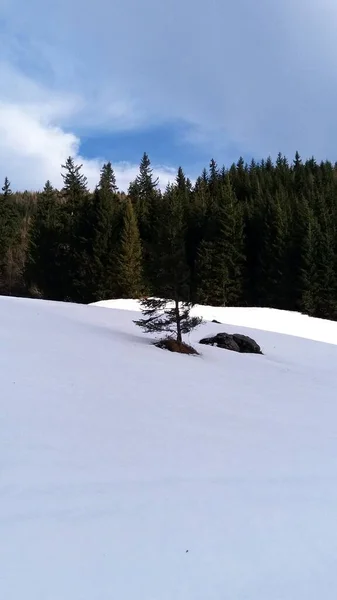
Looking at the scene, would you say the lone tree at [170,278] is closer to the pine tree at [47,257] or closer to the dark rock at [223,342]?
the dark rock at [223,342]

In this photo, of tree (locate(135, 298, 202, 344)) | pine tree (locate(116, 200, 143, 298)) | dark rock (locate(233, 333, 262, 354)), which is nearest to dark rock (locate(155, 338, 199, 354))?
tree (locate(135, 298, 202, 344))

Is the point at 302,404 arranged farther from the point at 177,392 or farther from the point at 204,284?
the point at 204,284

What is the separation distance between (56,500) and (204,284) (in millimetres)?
36765

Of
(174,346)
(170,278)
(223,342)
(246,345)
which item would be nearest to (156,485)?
(174,346)

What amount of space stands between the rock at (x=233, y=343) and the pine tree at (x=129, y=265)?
21.1 m

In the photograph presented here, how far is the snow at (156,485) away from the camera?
323cm

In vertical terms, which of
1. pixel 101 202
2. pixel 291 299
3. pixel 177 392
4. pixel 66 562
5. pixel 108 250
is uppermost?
pixel 101 202

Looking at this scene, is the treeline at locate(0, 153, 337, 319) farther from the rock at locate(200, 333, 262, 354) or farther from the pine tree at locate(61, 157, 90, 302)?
the rock at locate(200, 333, 262, 354)

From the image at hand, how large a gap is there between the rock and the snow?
6.15 meters

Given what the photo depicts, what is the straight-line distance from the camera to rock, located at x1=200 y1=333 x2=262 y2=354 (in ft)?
51.9

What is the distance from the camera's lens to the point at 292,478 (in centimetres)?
506

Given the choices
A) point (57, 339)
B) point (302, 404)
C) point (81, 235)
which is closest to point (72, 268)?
point (81, 235)

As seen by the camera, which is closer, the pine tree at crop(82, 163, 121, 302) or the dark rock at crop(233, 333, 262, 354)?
the dark rock at crop(233, 333, 262, 354)

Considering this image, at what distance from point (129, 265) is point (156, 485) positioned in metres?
34.1
